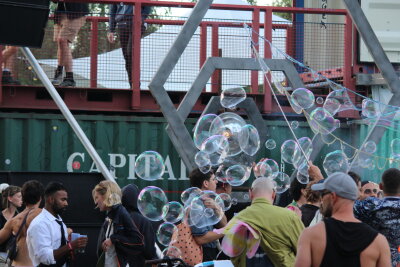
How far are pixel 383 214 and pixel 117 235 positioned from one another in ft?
9.13

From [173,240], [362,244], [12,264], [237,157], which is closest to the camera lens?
[362,244]

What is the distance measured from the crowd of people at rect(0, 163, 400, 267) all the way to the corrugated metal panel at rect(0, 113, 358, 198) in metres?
1.87

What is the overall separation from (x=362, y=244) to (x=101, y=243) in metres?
3.87

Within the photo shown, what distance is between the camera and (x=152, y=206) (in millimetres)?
8203

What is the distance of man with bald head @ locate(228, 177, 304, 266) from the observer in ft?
22.1

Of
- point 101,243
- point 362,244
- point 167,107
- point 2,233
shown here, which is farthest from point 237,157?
point 362,244

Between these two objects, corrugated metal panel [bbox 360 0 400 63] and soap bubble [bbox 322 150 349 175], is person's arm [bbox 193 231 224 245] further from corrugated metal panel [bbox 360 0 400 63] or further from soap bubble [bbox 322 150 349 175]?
corrugated metal panel [bbox 360 0 400 63]

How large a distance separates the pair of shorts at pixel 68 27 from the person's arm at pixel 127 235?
4297mm

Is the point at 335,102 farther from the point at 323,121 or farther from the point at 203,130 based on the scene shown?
the point at 203,130

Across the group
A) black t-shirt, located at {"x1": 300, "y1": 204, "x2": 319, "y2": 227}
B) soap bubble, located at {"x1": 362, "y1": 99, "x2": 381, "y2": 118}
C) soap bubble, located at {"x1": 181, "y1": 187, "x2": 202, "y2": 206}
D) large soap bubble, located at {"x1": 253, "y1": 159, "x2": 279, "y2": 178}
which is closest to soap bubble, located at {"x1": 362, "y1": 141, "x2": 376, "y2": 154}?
soap bubble, located at {"x1": 362, "y1": 99, "x2": 381, "y2": 118}

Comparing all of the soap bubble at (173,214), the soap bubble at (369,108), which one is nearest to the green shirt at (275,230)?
the soap bubble at (173,214)

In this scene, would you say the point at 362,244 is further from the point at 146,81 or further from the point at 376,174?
the point at 146,81

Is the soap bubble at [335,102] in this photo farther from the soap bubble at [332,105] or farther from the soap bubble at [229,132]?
the soap bubble at [229,132]

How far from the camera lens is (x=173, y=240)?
7.91 metres
